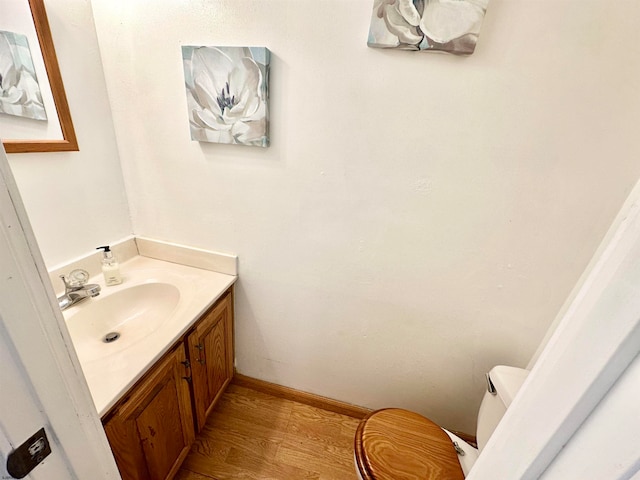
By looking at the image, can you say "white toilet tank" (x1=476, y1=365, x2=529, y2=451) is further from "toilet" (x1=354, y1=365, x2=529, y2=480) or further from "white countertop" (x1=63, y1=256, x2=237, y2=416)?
"white countertop" (x1=63, y1=256, x2=237, y2=416)

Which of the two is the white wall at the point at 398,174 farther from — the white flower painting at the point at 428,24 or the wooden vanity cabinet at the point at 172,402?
the wooden vanity cabinet at the point at 172,402

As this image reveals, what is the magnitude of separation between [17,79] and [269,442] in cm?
171

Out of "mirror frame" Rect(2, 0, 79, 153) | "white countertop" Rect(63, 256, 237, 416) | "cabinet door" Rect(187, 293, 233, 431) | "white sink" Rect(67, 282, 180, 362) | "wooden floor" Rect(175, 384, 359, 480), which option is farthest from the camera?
"wooden floor" Rect(175, 384, 359, 480)

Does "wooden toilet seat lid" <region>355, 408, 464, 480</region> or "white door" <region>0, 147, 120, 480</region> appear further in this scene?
"wooden toilet seat lid" <region>355, 408, 464, 480</region>

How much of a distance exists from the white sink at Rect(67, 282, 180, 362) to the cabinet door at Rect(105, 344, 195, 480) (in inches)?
6.1

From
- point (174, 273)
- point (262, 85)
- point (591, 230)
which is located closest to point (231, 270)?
point (174, 273)

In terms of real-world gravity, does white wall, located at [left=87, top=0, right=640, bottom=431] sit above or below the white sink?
above

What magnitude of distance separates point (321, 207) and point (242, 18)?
689mm

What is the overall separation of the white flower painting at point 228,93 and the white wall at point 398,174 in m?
0.05

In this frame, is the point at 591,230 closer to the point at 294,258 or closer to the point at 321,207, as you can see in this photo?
the point at 321,207

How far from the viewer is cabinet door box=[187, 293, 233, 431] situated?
1.06 meters

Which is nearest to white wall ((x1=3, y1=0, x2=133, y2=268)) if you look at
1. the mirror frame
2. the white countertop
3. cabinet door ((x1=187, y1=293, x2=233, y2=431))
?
the mirror frame

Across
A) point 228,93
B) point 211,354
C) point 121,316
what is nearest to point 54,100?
point 228,93

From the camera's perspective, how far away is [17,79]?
2.63 feet
